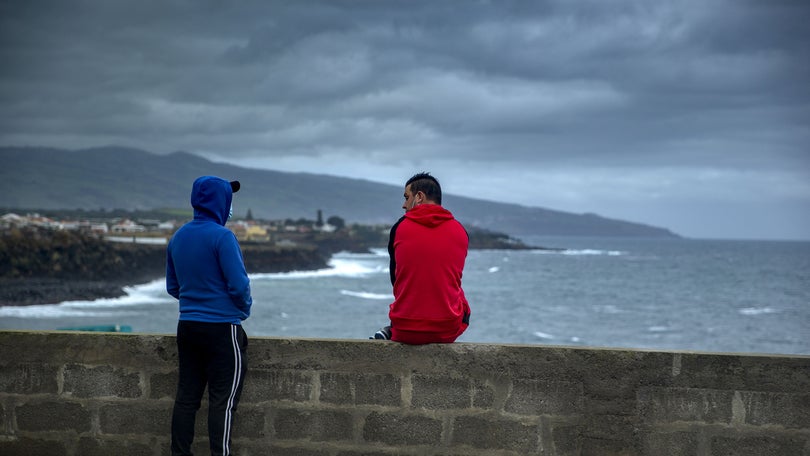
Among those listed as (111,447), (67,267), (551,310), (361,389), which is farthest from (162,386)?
(67,267)

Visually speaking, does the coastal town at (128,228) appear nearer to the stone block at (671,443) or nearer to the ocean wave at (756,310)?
the ocean wave at (756,310)

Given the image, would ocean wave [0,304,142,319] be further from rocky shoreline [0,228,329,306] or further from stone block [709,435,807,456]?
stone block [709,435,807,456]

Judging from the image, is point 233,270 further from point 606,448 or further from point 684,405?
point 684,405

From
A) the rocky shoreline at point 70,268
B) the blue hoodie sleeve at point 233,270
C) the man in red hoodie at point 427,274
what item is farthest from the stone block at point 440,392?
the rocky shoreline at point 70,268

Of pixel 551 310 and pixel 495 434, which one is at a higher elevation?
pixel 495 434

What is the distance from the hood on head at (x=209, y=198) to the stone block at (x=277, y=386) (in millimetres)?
1004

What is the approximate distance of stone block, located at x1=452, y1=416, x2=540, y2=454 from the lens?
16.5 ft

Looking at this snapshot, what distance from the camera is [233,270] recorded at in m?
4.57

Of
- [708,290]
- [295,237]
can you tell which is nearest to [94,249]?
[708,290]

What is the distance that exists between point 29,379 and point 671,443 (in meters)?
3.71

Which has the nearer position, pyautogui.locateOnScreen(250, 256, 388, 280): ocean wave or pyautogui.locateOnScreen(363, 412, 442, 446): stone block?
pyautogui.locateOnScreen(363, 412, 442, 446): stone block

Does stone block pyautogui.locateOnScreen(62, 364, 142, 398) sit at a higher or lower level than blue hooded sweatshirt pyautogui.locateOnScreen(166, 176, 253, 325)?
lower

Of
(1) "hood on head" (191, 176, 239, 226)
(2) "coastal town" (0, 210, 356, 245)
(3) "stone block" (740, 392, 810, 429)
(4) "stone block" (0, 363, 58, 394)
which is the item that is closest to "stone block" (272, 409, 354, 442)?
(1) "hood on head" (191, 176, 239, 226)

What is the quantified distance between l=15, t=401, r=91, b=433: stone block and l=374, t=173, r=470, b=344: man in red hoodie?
6.35 ft
